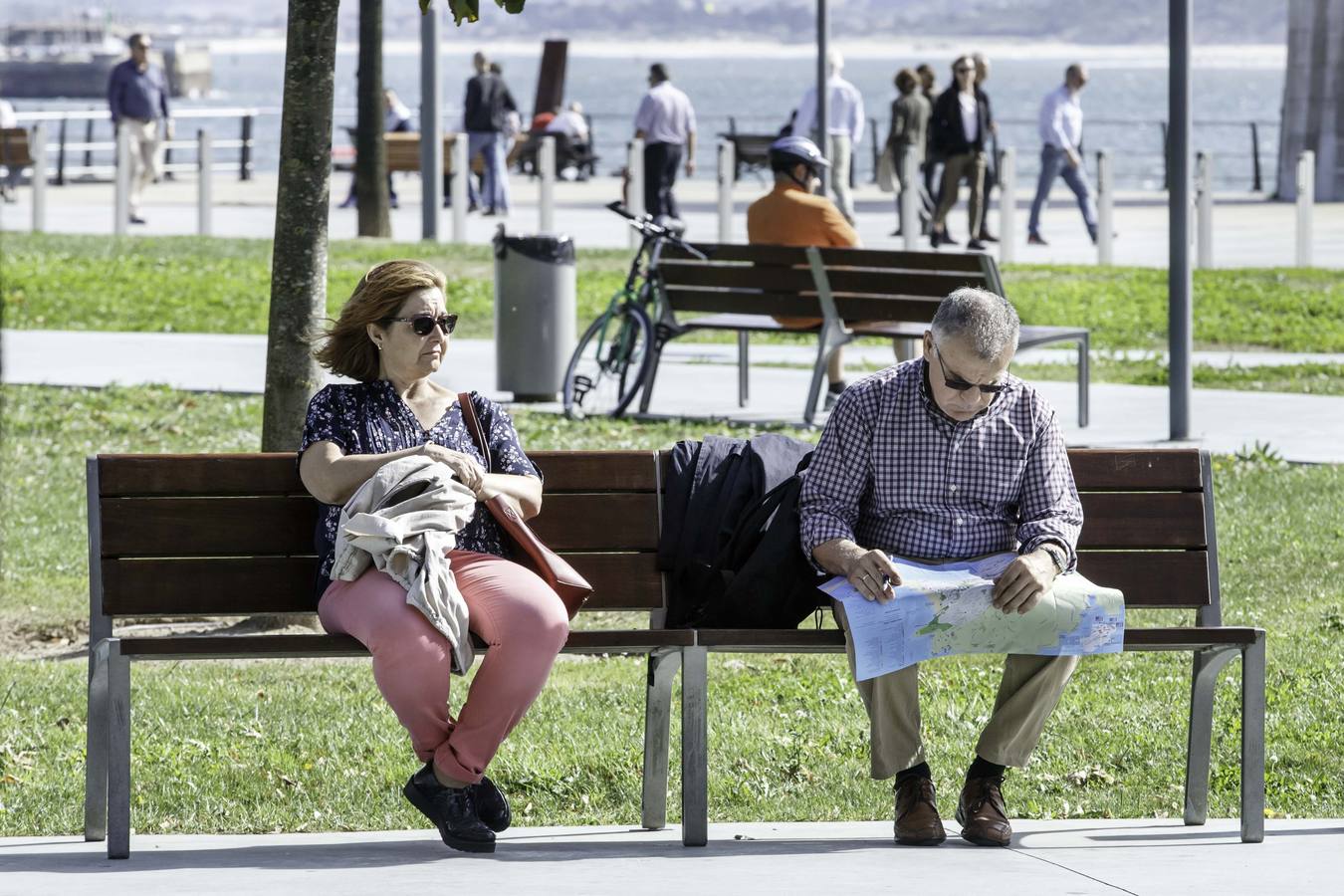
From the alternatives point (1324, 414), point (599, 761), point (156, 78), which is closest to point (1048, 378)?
point (1324, 414)

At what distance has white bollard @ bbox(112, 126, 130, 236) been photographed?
70.8 feet

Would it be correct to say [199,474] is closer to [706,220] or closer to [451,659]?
[451,659]

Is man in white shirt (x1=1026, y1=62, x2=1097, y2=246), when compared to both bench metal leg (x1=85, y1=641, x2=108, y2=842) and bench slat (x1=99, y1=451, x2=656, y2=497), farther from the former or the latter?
bench metal leg (x1=85, y1=641, x2=108, y2=842)

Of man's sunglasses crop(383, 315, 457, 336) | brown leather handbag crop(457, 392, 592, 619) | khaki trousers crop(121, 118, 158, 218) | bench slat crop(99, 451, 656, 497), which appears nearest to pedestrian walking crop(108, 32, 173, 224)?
khaki trousers crop(121, 118, 158, 218)

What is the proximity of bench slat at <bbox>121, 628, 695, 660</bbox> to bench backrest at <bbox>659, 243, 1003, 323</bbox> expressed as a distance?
19.3 feet

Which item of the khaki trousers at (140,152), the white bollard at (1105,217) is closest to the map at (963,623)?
the white bollard at (1105,217)

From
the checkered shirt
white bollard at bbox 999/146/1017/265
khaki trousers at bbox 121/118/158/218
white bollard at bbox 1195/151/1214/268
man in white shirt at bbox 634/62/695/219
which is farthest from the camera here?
khaki trousers at bbox 121/118/158/218

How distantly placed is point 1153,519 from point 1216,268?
13384 mm

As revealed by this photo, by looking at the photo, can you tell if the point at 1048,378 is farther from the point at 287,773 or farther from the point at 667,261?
the point at 287,773

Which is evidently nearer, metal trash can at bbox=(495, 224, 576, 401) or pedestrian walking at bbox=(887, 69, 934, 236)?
metal trash can at bbox=(495, 224, 576, 401)

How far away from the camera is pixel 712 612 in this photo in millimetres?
5145

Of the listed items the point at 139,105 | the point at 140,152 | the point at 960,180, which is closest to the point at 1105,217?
the point at 960,180

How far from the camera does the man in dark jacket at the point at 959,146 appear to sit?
2194 centimetres

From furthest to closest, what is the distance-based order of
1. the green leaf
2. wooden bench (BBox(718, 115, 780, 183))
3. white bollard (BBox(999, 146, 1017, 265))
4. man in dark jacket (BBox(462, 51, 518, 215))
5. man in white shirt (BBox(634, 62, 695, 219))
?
wooden bench (BBox(718, 115, 780, 183)) < man in dark jacket (BBox(462, 51, 518, 215)) < man in white shirt (BBox(634, 62, 695, 219)) < white bollard (BBox(999, 146, 1017, 265)) < the green leaf
